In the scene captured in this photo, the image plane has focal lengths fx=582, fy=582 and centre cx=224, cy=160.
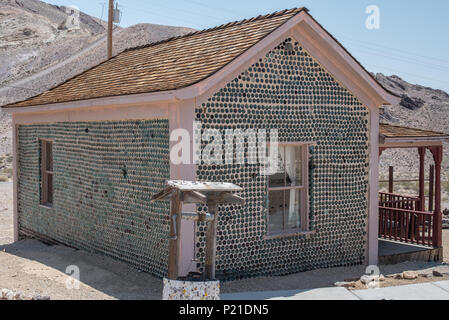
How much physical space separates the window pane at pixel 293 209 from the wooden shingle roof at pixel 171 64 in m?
2.62

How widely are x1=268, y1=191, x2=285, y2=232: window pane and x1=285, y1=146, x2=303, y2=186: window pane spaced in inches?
11.9

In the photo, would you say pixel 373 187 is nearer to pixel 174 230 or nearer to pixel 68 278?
pixel 174 230

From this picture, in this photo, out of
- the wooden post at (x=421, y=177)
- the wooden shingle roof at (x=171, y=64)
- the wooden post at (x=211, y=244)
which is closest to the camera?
the wooden post at (x=211, y=244)

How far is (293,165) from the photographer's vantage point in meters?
10.1

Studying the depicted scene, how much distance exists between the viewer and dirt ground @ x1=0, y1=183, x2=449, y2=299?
873cm

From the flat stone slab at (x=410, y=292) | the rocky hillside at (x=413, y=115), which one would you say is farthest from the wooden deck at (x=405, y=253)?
the rocky hillside at (x=413, y=115)

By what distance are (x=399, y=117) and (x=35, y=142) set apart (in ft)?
156

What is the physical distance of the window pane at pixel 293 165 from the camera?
32.8 feet

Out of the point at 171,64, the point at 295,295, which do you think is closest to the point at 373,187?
the point at 295,295

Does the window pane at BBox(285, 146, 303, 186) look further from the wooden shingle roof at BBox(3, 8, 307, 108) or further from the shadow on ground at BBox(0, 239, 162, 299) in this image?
the shadow on ground at BBox(0, 239, 162, 299)

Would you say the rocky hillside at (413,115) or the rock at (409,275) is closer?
the rock at (409,275)

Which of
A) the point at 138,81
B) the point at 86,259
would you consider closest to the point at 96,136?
the point at 138,81

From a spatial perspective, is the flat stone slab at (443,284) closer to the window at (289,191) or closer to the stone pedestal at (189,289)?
the window at (289,191)

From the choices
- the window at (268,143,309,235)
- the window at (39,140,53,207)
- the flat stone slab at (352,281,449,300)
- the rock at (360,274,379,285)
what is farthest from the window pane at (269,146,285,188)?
the window at (39,140,53,207)
